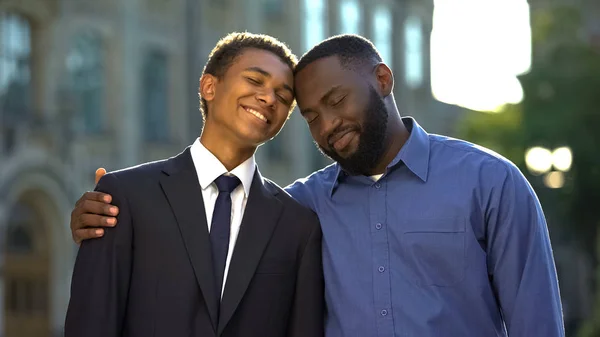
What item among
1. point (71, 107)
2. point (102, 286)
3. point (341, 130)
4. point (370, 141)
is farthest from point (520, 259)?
point (71, 107)

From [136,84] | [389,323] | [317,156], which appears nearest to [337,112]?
[389,323]

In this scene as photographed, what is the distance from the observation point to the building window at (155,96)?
2816cm

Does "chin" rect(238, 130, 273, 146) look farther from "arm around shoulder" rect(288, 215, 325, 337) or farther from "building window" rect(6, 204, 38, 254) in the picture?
"building window" rect(6, 204, 38, 254)

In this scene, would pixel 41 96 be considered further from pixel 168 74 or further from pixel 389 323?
pixel 389 323

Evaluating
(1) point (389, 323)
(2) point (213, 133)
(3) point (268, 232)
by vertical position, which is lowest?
(1) point (389, 323)

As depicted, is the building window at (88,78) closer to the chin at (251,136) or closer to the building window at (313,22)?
the building window at (313,22)

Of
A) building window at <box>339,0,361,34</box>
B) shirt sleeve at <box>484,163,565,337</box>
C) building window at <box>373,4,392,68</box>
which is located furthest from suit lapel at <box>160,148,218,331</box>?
building window at <box>373,4,392,68</box>

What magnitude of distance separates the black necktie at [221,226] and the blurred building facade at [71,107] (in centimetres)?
1854

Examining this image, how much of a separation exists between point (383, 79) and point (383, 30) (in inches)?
1440

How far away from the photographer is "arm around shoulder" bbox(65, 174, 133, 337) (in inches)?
172

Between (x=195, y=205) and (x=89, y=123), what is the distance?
21.9 m

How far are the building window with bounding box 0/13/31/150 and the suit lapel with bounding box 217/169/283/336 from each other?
61.4 ft

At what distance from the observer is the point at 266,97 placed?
192 inches

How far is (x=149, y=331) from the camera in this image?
14.7 feet
